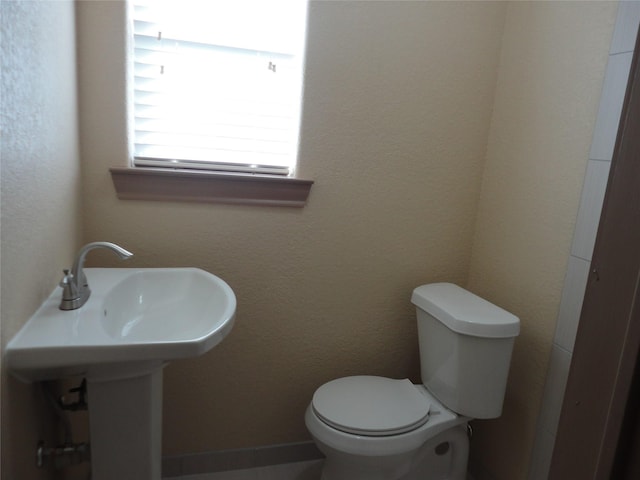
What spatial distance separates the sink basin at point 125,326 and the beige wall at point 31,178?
0.04 metres

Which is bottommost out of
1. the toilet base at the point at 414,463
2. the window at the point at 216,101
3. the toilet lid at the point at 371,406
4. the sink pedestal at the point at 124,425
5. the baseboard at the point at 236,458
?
the baseboard at the point at 236,458

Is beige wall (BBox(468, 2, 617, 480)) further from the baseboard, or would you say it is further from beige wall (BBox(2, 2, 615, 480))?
the baseboard

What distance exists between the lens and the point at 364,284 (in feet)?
5.64

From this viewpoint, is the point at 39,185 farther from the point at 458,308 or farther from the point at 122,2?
the point at 458,308

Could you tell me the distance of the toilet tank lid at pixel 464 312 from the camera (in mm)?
1371

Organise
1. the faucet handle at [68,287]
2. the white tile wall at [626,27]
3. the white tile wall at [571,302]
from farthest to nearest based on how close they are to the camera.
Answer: the white tile wall at [571,302]
the white tile wall at [626,27]
the faucet handle at [68,287]

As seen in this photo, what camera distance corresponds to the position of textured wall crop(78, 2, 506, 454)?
1.50 meters

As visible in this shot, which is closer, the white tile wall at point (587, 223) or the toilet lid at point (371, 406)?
the white tile wall at point (587, 223)

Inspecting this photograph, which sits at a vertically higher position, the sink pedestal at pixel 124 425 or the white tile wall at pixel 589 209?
the white tile wall at pixel 589 209

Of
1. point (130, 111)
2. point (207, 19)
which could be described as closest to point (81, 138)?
point (130, 111)

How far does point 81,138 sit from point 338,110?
0.86 metres

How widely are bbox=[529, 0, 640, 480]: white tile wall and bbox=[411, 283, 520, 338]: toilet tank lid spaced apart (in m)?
0.15

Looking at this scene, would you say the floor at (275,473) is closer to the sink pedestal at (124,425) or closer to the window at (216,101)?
the sink pedestal at (124,425)

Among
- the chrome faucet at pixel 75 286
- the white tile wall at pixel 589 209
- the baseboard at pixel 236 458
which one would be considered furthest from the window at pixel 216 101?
the baseboard at pixel 236 458
